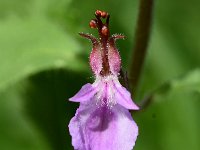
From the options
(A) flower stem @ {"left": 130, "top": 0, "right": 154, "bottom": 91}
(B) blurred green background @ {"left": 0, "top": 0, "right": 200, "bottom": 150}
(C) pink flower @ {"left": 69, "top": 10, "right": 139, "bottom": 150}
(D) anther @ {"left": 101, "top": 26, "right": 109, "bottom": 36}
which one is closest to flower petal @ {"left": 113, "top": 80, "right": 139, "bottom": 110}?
(C) pink flower @ {"left": 69, "top": 10, "right": 139, "bottom": 150}

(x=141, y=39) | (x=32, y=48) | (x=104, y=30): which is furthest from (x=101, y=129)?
(x=32, y=48)

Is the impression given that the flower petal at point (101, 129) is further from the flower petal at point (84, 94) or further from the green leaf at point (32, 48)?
the green leaf at point (32, 48)

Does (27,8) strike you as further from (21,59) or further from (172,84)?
(172,84)

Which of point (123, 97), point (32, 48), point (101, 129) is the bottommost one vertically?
point (101, 129)

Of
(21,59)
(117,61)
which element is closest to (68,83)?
(21,59)

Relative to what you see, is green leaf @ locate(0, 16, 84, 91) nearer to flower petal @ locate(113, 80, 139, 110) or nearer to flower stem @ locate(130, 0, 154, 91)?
flower stem @ locate(130, 0, 154, 91)

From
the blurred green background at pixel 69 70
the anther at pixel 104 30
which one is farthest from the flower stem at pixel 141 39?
the anther at pixel 104 30

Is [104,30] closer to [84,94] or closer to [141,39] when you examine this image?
[84,94]
